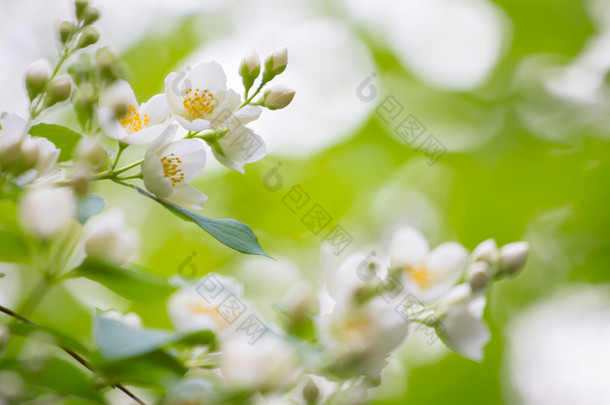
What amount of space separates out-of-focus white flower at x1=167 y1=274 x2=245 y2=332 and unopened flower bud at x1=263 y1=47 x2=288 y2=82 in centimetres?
31

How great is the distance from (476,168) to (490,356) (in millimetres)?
1084

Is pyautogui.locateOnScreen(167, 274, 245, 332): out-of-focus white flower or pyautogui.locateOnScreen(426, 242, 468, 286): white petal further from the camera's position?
pyautogui.locateOnScreen(426, 242, 468, 286): white petal

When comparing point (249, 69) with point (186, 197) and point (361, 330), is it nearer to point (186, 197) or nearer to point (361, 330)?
point (186, 197)

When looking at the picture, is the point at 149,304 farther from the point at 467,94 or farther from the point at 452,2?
the point at 452,2

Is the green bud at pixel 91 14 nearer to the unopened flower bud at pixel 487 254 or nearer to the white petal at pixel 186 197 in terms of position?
the white petal at pixel 186 197

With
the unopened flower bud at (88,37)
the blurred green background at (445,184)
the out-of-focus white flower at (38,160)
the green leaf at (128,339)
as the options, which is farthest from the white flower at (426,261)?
the blurred green background at (445,184)

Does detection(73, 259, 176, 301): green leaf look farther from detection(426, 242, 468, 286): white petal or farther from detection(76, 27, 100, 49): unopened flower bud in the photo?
detection(76, 27, 100, 49): unopened flower bud

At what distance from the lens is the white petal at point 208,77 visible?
2.27 feet

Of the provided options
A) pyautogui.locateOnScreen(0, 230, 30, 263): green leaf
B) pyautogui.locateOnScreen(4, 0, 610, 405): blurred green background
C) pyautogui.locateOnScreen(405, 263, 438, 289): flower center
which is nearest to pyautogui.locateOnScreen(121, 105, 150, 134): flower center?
pyautogui.locateOnScreen(0, 230, 30, 263): green leaf

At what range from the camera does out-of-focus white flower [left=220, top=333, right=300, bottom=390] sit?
371 millimetres

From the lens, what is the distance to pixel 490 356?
3182mm

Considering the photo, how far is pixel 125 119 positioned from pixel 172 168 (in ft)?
0.30

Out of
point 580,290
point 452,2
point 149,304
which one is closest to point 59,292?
point 149,304

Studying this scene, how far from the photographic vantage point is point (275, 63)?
749mm
